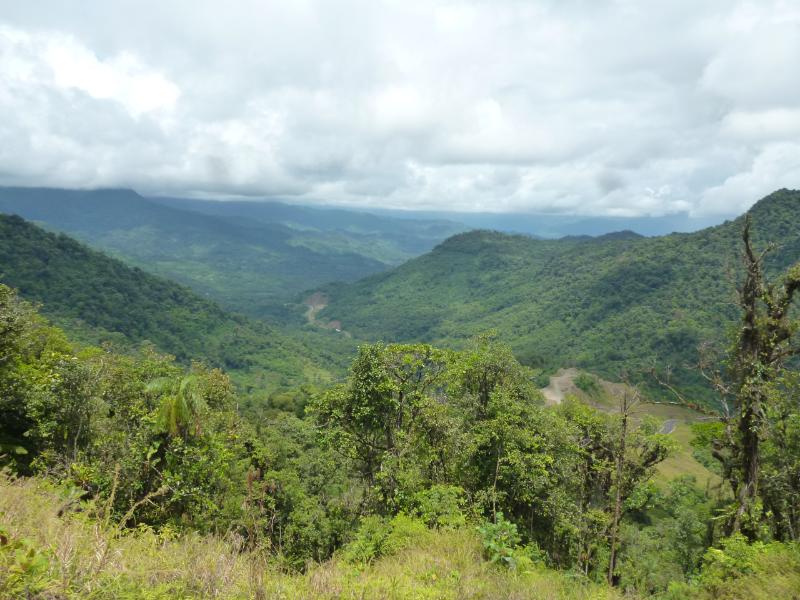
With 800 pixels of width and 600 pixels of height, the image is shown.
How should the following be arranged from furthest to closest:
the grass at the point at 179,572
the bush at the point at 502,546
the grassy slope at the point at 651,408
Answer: the grassy slope at the point at 651,408
the bush at the point at 502,546
the grass at the point at 179,572

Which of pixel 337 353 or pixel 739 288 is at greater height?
pixel 739 288

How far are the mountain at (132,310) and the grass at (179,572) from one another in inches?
4417

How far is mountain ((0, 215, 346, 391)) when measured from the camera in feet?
386

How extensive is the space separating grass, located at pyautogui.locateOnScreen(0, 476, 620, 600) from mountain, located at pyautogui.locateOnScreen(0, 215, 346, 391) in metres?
112

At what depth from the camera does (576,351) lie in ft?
499

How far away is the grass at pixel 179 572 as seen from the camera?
414 centimetres

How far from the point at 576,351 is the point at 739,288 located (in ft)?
497

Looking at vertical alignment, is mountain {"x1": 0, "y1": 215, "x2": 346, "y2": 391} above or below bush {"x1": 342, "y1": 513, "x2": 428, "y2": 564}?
below

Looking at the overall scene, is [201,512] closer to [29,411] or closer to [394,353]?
[29,411]

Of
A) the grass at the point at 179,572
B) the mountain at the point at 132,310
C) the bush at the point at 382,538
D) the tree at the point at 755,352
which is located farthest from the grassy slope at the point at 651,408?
the grass at the point at 179,572

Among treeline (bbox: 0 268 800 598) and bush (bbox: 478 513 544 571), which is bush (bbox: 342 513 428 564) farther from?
bush (bbox: 478 513 544 571)

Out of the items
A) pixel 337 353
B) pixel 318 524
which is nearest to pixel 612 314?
pixel 337 353

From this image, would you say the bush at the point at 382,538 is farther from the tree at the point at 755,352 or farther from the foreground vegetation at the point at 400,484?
the tree at the point at 755,352

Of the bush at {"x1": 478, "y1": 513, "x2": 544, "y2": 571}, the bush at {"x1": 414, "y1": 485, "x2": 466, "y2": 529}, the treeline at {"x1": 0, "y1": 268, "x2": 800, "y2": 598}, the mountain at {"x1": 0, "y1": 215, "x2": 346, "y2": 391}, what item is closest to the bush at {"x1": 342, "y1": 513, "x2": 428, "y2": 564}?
the treeline at {"x1": 0, "y1": 268, "x2": 800, "y2": 598}
